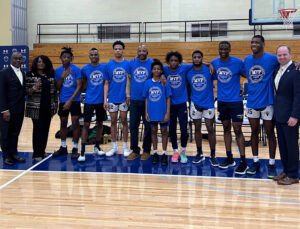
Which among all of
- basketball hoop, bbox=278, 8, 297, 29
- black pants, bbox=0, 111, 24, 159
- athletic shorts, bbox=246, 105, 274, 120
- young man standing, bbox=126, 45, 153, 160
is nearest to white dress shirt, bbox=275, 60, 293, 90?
athletic shorts, bbox=246, 105, 274, 120

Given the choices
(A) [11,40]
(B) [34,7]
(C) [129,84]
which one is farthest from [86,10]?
(C) [129,84]

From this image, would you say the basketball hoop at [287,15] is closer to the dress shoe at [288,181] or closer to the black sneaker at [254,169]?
the black sneaker at [254,169]

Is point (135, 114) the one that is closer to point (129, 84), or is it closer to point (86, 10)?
point (129, 84)

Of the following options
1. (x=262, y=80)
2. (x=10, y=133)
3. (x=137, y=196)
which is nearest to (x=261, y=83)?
(x=262, y=80)

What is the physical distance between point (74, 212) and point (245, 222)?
1.47 metres

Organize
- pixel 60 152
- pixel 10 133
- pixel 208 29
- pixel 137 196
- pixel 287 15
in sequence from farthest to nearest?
pixel 208 29, pixel 287 15, pixel 60 152, pixel 10 133, pixel 137 196

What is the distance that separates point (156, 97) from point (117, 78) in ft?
2.27

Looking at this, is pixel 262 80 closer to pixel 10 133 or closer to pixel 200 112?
pixel 200 112

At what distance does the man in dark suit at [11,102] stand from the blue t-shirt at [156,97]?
1.72 m

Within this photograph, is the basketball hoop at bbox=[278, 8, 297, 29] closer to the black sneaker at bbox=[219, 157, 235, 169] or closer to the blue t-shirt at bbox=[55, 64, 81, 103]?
the black sneaker at bbox=[219, 157, 235, 169]

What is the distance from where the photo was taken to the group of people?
140 inches

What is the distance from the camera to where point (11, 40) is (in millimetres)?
12172

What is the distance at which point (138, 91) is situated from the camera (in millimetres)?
4418

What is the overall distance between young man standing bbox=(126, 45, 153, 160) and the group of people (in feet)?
0.05
